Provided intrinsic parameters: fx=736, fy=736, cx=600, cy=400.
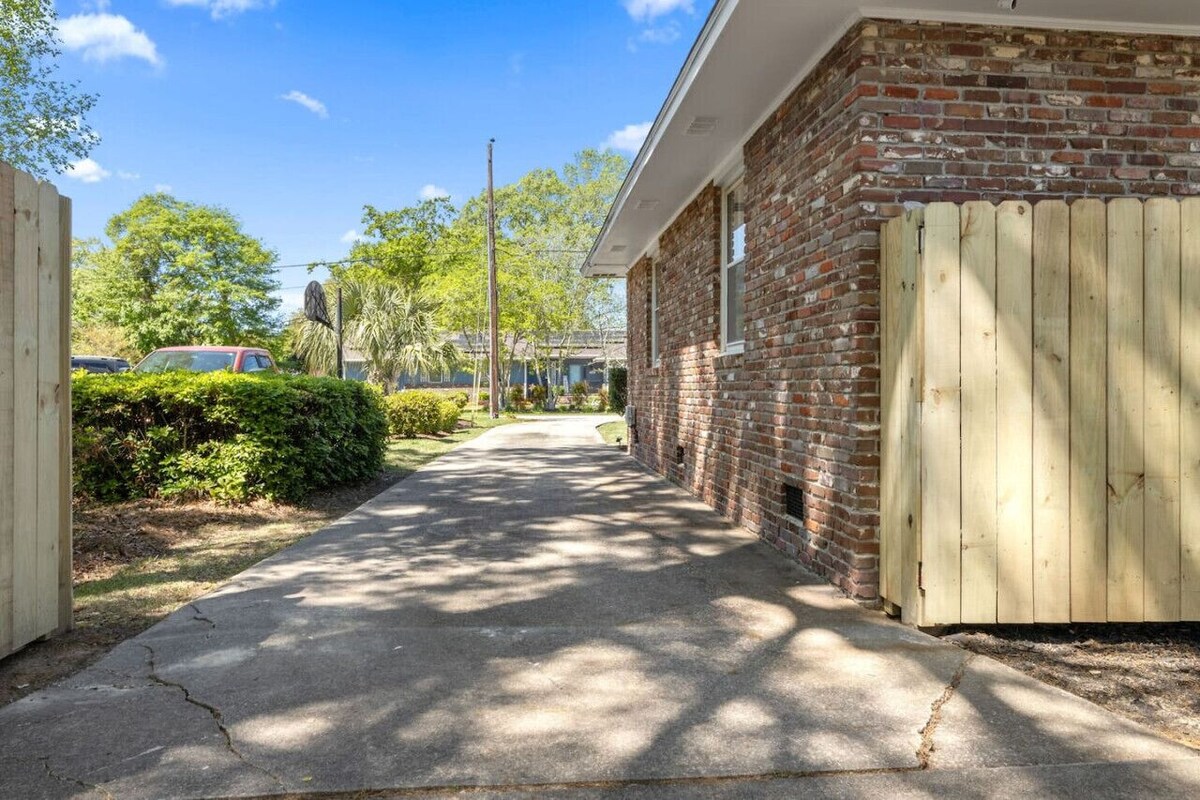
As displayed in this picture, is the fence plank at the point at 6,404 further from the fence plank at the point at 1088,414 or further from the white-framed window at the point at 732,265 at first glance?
the white-framed window at the point at 732,265

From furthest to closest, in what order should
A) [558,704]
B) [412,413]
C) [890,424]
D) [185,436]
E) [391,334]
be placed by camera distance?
[391,334]
[412,413]
[185,436]
[890,424]
[558,704]

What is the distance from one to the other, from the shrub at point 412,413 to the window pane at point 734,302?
10.3 metres

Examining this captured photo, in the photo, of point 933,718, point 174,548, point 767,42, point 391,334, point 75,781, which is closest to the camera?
point 75,781

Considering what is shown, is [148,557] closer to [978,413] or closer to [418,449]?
[978,413]

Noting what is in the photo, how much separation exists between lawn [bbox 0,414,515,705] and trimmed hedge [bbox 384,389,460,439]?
26.3 feet

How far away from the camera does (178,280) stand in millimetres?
38219

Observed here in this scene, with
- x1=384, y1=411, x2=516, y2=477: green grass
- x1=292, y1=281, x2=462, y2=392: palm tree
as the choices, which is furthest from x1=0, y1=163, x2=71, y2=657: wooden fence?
x1=292, y1=281, x2=462, y2=392: palm tree

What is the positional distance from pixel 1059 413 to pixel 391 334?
23.0 metres

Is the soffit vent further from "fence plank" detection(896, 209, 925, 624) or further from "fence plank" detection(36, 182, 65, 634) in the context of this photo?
"fence plank" detection(36, 182, 65, 634)

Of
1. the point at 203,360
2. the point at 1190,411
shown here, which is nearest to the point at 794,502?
the point at 1190,411

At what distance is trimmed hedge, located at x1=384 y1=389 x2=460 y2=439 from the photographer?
53.6ft

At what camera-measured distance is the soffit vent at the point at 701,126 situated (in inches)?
234

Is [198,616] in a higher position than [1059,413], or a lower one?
lower

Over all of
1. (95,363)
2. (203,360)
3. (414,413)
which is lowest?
(414,413)
